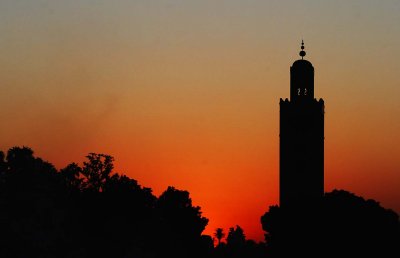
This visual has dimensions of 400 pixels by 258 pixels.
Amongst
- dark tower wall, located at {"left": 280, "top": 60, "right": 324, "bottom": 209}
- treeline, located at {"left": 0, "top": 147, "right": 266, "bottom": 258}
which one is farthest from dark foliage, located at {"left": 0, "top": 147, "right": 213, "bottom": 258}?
dark tower wall, located at {"left": 280, "top": 60, "right": 324, "bottom": 209}

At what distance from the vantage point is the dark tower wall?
8706cm

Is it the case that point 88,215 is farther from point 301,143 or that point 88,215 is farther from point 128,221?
point 301,143

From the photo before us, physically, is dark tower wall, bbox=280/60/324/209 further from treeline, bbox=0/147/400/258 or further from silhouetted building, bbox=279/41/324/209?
treeline, bbox=0/147/400/258

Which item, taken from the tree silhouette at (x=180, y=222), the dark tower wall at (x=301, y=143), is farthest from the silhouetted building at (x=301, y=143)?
the tree silhouette at (x=180, y=222)

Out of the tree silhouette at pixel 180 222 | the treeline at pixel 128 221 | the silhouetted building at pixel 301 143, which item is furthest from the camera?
the silhouetted building at pixel 301 143

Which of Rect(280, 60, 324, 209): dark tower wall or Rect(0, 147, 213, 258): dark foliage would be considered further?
Rect(280, 60, 324, 209): dark tower wall

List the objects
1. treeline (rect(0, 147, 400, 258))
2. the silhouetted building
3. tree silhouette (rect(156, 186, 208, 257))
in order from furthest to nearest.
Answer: the silhouetted building
tree silhouette (rect(156, 186, 208, 257))
treeline (rect(0, 147, 400, 258))

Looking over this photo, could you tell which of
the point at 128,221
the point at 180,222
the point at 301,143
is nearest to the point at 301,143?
the point at 301,143

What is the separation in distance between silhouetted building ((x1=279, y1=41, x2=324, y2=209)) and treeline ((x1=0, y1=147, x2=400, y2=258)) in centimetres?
825

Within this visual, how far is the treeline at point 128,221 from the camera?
71938 millimetres

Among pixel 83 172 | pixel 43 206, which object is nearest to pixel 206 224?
pixel 83 172

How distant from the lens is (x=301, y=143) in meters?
87.9

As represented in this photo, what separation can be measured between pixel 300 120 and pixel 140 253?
63.1 feet

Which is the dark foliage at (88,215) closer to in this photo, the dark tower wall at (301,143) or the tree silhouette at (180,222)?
the tree silhouette at (180,222)
